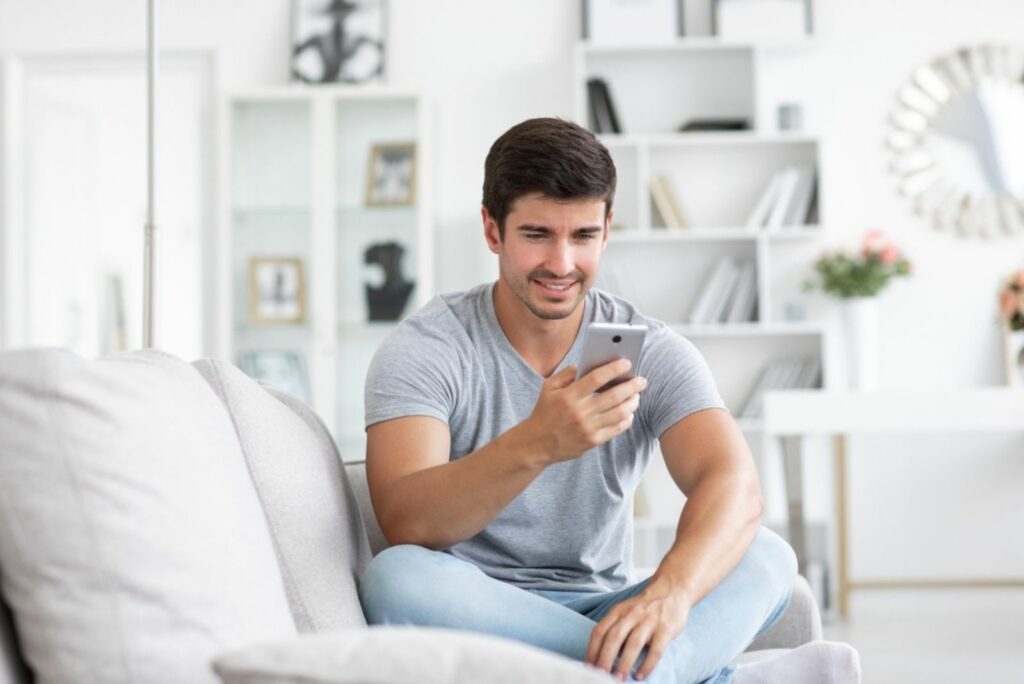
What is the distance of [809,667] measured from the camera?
1646mm

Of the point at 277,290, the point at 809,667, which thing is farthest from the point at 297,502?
the point at 277,290

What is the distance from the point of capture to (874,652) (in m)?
3.64

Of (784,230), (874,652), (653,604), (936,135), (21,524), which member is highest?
(936,135)

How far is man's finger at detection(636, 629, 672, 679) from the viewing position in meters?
1.52

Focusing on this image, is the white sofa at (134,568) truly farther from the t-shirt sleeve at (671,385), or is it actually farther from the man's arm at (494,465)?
the t-shirt sleeve at (671,385)

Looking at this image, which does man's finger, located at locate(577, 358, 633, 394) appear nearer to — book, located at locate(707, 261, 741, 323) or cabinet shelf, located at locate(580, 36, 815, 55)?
book, located at locate(707, 261, 741, 323)

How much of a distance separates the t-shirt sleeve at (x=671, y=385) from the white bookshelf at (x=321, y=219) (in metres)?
2.87

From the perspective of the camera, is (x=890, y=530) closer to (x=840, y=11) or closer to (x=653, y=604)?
(x=840, y=11)

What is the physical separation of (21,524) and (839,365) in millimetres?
4127

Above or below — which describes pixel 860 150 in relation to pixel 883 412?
above

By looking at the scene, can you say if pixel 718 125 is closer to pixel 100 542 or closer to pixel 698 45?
pixel 698 45

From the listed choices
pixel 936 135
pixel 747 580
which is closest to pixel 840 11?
pixel 936 135

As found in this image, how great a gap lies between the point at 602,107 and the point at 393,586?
135 inches

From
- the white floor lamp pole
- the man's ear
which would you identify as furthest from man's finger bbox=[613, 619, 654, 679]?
the white floor lamp pole
